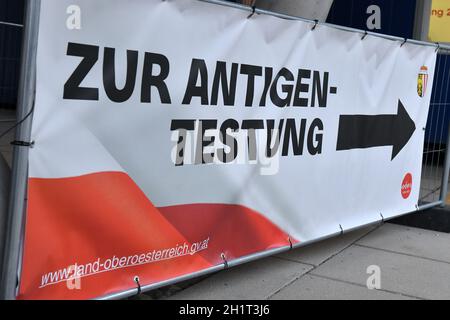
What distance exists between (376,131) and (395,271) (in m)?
1.26

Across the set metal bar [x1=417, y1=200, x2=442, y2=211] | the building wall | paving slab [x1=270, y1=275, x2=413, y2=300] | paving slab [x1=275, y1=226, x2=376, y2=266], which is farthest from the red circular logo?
the building wall

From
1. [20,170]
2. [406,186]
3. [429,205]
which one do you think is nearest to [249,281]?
[20,170]

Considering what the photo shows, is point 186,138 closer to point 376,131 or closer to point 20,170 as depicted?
point 20,170

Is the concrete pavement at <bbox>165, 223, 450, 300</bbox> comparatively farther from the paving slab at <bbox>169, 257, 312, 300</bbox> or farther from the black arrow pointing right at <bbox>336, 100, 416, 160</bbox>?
the black arrow pointing right at <bbox>336, 100, 416, 160</bbox>

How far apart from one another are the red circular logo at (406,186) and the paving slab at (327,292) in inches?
68.7

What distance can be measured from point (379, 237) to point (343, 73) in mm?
1938

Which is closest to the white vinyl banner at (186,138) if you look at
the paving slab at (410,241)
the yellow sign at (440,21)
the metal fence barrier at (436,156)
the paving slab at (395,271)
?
the paving slab at (395,271)

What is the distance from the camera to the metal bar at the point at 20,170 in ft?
9.94

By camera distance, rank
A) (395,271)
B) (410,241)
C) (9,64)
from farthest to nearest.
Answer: (410,241) < (395,271) < (9,64)

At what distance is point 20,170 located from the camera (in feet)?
10.2

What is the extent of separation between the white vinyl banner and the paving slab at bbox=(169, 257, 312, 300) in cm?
29

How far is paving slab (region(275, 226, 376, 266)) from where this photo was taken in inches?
211

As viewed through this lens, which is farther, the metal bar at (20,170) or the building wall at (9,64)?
the building wall at (9,64)

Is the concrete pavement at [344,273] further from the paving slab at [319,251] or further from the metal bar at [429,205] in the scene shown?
the metal bar at [429,205]
